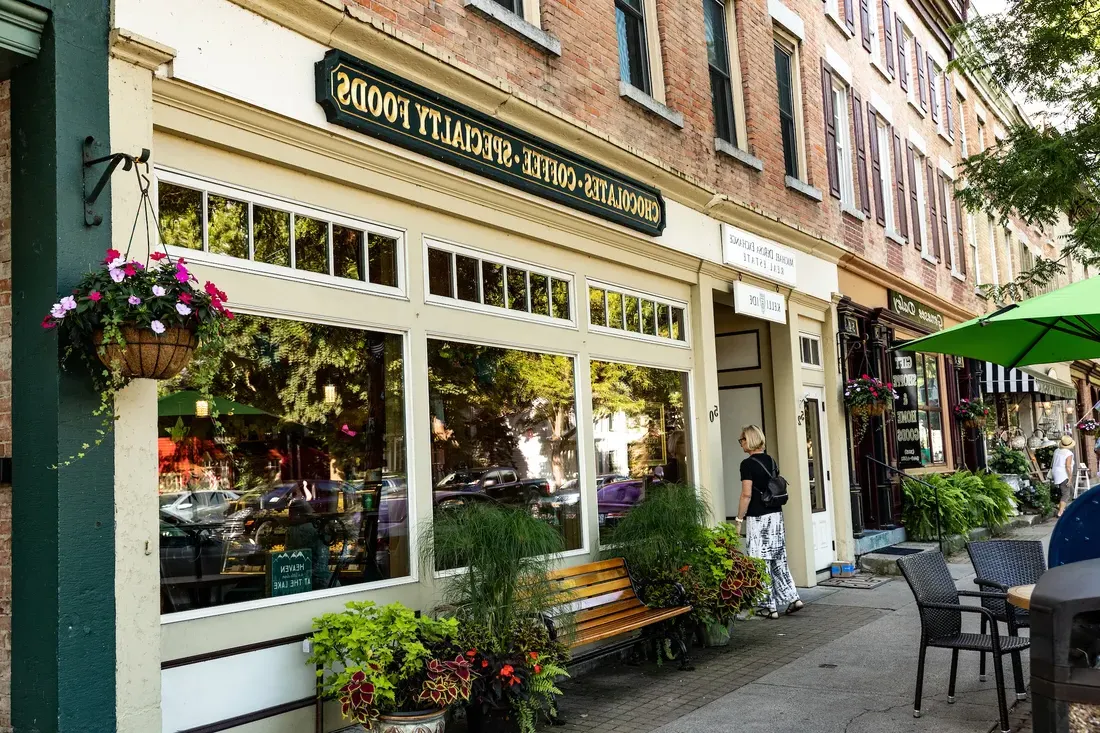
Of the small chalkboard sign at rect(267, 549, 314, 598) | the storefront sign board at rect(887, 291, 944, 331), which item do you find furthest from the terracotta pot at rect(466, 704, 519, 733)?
the storefront sign board at rect(887, 291, 944, 331)

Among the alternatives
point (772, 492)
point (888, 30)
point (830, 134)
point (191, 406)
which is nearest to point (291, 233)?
point (191, 406)

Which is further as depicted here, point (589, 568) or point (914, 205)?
point (914, 205)

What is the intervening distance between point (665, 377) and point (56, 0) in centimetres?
663

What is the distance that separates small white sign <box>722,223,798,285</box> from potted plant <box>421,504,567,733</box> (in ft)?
17.5


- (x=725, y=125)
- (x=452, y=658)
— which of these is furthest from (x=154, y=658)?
(x=725, y=125)

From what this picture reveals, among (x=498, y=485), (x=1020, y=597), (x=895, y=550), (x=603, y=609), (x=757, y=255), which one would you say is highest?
(x=757, y=255)

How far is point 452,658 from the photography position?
222 inches

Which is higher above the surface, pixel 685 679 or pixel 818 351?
pixel 818 351

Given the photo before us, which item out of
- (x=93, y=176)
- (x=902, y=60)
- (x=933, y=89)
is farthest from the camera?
(x=933, y=89)

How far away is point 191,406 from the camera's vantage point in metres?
5.32

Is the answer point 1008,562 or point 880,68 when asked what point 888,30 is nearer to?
point 880,68

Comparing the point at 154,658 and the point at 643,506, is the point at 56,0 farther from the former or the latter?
the point at 643,506

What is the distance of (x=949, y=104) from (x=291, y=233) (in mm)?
19613

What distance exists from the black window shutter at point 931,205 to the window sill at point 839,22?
185 inches
